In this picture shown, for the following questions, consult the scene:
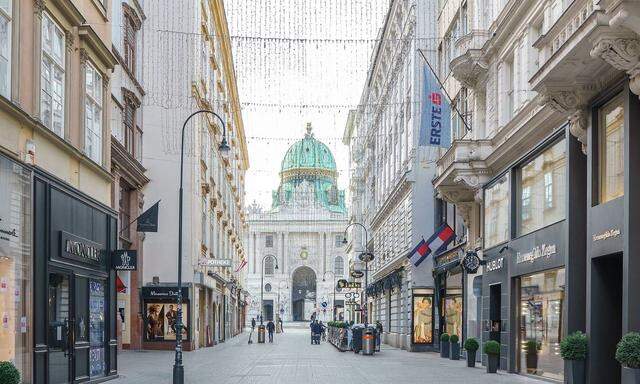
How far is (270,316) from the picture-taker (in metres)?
148

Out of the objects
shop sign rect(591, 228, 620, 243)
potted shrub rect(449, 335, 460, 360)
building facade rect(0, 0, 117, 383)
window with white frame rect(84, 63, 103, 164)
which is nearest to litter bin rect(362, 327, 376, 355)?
potted shrub rect(449, 335, 460, 360)

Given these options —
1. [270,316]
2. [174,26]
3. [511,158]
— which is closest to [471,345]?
[511,158]

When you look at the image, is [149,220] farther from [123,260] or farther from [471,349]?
[471,349]

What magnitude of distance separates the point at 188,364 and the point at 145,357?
396cm

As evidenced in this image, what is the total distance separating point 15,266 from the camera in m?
17.1

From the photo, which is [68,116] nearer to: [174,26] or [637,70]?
[637,70]

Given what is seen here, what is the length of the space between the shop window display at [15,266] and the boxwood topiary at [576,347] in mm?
10919

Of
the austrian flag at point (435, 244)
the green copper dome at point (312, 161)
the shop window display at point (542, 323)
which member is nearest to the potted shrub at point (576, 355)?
→ the shop window display at point (542, 323)

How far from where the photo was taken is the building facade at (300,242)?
148 meters

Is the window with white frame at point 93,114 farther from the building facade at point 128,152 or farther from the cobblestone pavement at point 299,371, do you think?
the building facade at point 128,152

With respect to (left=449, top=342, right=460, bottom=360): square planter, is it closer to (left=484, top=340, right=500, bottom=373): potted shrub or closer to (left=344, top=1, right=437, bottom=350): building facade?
(left=484, top=340, right=500, bottom=373): potted shrub

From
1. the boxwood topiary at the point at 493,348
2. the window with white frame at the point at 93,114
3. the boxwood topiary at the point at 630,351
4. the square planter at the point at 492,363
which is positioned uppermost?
the window with white frame at the point at 93,114

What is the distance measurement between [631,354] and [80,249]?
40.2 ft

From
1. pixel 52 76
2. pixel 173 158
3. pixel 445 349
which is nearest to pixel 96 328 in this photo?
pixel 52 76
